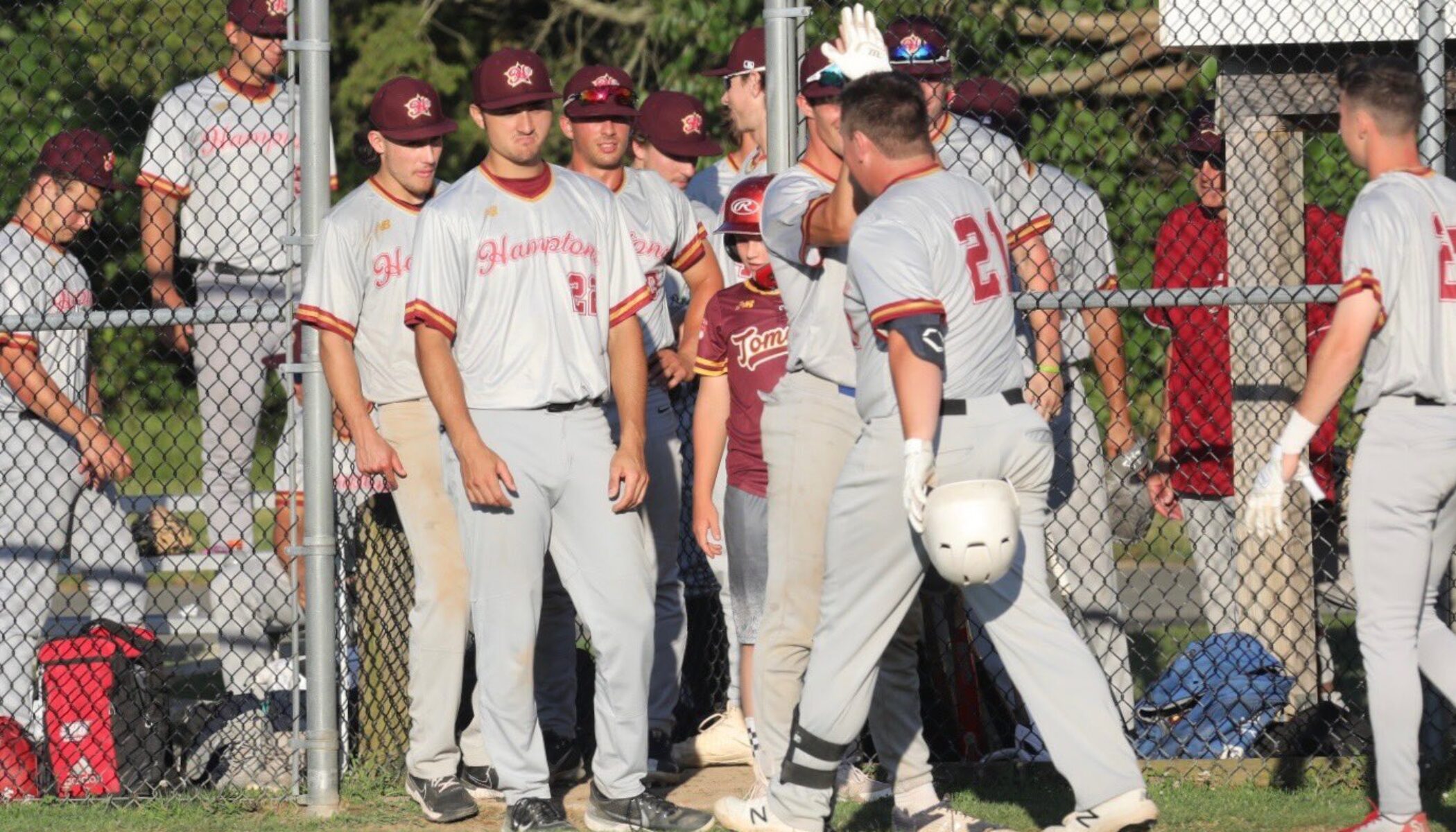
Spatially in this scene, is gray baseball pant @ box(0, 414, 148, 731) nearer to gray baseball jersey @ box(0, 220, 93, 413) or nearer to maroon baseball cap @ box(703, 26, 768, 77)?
gray baseball jersey @ box(0, 220, 93, 413)

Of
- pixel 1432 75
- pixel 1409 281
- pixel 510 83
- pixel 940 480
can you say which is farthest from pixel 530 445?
pixel 1432 75

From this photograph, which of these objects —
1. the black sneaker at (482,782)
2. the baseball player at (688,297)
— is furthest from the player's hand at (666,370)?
the black sneaker at (482,782)

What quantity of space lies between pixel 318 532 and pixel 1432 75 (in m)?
3.64

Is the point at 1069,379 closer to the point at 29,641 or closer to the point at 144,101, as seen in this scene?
the point at 29,641

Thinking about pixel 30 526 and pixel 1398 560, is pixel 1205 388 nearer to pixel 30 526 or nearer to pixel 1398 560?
pixel 1398 560

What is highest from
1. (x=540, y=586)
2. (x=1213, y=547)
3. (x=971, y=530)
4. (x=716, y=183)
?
(x=716, y=183)

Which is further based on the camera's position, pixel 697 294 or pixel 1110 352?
pixel 1110 352

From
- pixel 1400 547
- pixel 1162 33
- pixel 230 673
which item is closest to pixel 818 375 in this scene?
pixel 1400 547

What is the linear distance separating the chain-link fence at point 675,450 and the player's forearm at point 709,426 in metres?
0.50

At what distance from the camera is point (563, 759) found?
249 inches

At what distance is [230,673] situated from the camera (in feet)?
23.0

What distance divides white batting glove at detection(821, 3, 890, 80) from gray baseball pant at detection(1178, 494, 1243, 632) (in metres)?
2.59

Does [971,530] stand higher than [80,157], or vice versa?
[80,157]

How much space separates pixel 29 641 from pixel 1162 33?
4340mm
